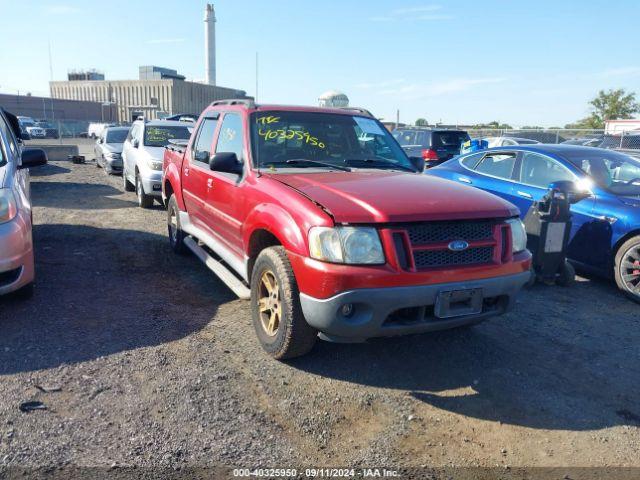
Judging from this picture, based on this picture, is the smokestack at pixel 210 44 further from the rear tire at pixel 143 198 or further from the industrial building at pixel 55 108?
the rear tire at pixel 143 198

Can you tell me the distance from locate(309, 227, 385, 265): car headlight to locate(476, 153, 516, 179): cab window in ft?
14.2

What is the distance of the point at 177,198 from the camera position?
6301 mm

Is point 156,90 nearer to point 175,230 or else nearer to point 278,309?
point 175,230

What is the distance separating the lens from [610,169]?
6.23 meters

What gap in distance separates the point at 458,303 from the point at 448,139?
1180 centimetres

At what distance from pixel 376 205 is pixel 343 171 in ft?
3.60

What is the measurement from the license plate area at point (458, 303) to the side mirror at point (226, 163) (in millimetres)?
2060

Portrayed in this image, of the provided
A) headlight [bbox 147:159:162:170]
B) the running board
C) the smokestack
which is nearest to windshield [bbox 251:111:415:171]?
the running board

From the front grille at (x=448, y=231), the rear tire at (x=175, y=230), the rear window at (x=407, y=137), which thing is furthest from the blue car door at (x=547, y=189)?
the rear window at (x=407, y=137)

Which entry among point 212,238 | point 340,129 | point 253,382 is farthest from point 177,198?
point 253,382

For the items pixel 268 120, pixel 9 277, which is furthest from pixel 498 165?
pixel 9 277

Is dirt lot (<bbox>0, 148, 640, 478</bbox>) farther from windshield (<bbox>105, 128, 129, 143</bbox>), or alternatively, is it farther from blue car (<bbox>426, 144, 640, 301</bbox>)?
windshield (<bbox>105, 128, 129, 143</bbox>)

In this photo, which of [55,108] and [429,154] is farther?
[55,108]

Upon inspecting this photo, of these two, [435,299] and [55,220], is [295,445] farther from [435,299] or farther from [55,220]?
[55,220]
